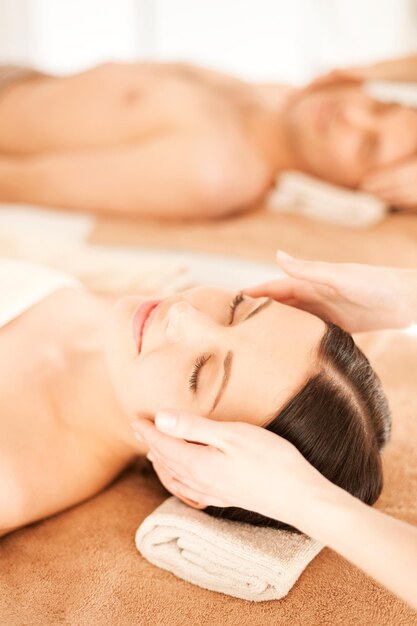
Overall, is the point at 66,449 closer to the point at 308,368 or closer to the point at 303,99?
the point at 308,368

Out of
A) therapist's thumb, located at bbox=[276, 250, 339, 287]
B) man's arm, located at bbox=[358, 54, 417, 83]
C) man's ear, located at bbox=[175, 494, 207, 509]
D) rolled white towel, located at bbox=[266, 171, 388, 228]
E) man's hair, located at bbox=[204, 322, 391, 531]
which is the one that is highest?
man's arm, located at bbox=[358, 54, 417, 83]

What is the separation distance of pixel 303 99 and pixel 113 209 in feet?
2.73

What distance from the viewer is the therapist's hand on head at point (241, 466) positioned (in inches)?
37.1

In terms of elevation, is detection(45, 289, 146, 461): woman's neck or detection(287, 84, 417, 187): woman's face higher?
detection(287, 84, 417, 187): woman's face

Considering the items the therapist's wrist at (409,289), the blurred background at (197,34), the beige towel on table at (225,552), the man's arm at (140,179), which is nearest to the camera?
the beige towel on table at (225,552)

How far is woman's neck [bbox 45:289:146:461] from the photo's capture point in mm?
1364

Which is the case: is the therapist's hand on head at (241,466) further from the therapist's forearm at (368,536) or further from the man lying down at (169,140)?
the man lying down at (169,140)

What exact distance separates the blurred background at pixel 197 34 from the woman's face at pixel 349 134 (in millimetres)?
1383

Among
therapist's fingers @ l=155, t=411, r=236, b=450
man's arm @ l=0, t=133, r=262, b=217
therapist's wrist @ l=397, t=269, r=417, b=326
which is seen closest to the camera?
therapist's fingers @ l=155, t=411, r=236, b=450

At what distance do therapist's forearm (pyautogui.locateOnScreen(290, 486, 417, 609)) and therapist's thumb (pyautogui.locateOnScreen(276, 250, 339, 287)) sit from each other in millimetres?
458

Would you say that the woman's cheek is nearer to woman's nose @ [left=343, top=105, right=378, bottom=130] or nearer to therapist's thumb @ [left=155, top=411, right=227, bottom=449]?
therapist's thumb @ [left=155, top=411, right=227, bottom=449]

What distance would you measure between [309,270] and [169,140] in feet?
4.26

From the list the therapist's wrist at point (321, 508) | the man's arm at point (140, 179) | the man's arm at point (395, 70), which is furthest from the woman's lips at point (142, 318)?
the man's arm at point (395, 70)

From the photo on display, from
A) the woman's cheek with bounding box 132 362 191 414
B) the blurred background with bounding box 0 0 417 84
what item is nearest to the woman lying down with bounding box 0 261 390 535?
the woman's cheek with bounding box 132 362 191 414
